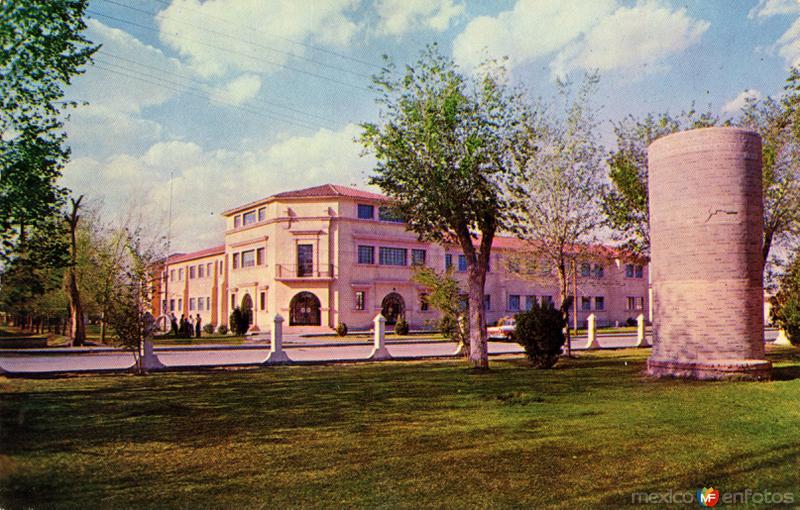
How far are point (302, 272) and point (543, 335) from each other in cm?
2816

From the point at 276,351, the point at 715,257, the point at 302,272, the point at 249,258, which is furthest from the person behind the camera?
the point at 249,258

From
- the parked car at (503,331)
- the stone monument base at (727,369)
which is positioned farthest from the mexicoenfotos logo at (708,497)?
the parked car at (503,331)

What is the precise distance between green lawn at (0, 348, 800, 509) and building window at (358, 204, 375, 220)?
3132cm

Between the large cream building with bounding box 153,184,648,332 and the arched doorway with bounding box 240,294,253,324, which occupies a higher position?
the large cream building with bounding box 153,184,648,332

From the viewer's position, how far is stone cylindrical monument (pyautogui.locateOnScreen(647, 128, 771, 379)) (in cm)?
1262

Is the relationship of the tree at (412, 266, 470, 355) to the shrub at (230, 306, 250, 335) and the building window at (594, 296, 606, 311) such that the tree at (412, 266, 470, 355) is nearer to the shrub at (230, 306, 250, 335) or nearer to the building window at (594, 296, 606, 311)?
the shrub at (230, 306, 250, 335)

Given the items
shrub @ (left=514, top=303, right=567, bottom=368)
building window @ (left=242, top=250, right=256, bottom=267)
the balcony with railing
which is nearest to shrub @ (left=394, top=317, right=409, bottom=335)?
the balcony with railing

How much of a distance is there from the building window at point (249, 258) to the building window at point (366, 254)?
8.48 metres

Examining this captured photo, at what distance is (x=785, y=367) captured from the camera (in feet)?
51.2

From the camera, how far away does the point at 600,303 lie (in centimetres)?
5728

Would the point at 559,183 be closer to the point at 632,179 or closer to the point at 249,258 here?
Answer: the point at 632,179

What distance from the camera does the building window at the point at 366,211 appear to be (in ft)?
144

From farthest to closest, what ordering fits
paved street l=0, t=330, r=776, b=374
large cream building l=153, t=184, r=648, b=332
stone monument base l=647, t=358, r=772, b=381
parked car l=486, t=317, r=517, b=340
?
1. large cream building l=153, t=184, r=648, b=332
2. parked car l=486, t=317, r=517, b=340
3. paved street l=0, t=330, r=776, b=374
4. stone monument base l=647, t=358, r=772, b=381

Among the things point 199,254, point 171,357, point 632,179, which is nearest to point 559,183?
point 632,179
